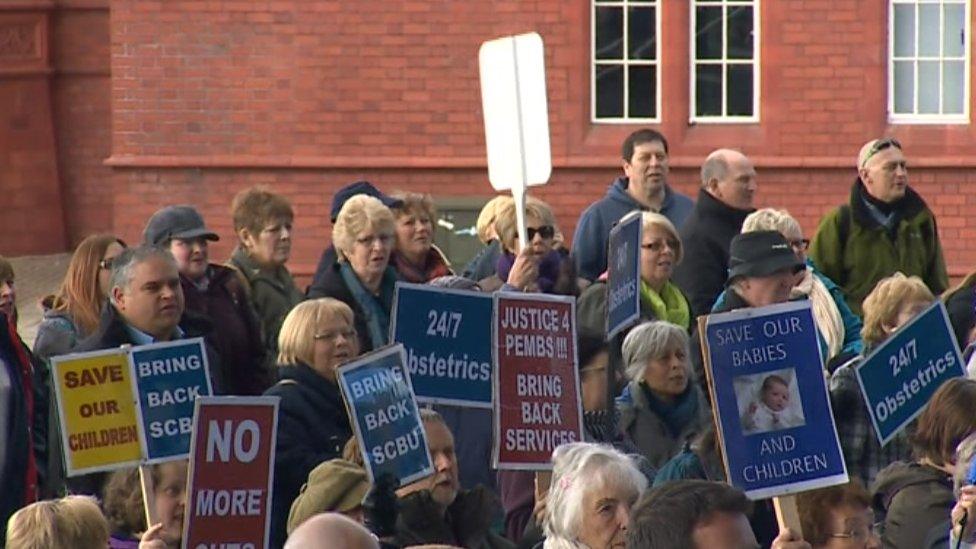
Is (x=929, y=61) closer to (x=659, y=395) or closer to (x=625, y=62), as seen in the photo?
(x=625, y=62)

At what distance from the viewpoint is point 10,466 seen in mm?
9273

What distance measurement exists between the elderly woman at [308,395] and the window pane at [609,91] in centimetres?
1075

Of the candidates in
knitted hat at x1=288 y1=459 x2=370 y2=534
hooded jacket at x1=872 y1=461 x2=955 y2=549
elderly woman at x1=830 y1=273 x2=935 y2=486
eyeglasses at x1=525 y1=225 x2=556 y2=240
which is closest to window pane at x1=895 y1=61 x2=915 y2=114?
eyeglasses at x1=525 y1=225 x2=556 y2=240

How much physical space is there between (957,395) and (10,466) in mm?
3409

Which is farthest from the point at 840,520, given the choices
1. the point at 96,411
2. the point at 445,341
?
the point at 96,411

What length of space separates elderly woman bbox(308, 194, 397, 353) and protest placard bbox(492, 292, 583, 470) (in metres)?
1.99

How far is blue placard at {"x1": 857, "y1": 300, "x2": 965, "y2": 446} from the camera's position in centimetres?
937

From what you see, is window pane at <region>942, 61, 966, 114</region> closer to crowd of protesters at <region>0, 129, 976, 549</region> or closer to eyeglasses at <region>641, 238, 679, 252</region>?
crowd of protesters at <region>0, 129, 976, 549</region>

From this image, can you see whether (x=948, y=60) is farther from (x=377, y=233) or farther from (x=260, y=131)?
(x=377, y=233)

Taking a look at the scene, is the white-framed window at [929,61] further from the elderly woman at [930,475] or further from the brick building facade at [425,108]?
the elderly woman at [930,475]

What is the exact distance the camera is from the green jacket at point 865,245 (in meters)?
13.4

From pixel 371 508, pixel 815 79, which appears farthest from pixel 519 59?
pixel 815 79

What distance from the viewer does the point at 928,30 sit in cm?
1997

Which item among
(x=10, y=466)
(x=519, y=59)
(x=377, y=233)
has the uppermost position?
(x=519, y=59)
